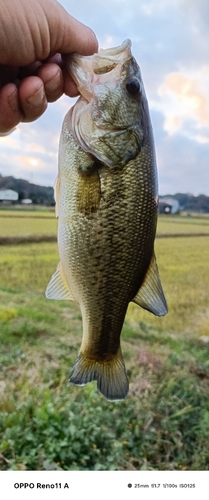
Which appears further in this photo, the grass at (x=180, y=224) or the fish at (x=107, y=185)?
the grass at (x=180, y=224)

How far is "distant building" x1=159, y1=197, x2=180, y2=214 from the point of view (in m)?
1.48

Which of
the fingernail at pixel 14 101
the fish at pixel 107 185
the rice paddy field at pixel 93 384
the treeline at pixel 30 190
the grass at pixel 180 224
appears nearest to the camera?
the fish at pixel 107 185

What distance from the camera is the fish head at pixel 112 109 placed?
23.5 inches

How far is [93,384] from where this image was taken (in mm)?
1356

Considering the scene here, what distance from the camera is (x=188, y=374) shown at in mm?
1424

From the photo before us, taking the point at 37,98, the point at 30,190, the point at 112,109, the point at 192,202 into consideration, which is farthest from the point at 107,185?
the point at 192,202

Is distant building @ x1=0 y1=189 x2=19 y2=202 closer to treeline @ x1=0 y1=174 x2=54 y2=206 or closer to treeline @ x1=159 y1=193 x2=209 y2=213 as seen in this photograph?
treeline @ x1=0 y1=174 x2=54 y2=206

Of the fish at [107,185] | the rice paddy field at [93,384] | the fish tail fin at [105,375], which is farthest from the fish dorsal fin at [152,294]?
the rice paddy field at [93,384]

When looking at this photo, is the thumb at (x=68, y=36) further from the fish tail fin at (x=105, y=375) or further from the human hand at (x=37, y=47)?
the fish tail fin at (x=105, y=375)

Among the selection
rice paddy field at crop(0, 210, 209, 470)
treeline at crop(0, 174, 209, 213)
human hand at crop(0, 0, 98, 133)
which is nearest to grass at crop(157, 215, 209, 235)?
rice paddy field at crop(0, 210, 209, 470)

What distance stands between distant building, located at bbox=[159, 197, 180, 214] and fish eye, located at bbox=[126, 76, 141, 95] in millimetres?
883

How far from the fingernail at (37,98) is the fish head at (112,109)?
0.09 meters
